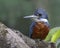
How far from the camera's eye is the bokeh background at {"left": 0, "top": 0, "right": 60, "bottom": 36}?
Result: 6557 millimetres

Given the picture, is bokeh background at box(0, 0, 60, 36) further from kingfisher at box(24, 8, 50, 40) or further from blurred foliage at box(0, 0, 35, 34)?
kingfisher at box(24, 8, 50, 40)

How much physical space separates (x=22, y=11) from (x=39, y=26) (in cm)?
199

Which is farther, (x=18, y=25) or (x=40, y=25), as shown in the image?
(x=18, y=25)

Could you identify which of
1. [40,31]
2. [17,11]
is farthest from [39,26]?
[17,11]

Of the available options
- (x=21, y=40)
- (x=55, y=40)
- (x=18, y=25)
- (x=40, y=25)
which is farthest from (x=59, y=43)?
(x=18, y=25)

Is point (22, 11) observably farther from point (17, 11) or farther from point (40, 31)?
point (40, 31)

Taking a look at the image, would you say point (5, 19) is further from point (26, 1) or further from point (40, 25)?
point (40, 25)

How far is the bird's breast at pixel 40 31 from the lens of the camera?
476 cm

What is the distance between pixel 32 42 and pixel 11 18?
357 cm

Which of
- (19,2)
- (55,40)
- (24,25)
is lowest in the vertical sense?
(24,25)

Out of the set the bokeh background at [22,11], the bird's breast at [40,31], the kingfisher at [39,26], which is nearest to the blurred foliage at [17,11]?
the bokeh background at [22,11]

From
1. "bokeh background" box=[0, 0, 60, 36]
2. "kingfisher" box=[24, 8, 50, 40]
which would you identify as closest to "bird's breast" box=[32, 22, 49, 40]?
"kingfisher" box=[24, 8, 50, 40]

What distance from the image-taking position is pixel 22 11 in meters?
6.77

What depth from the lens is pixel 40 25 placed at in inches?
191
